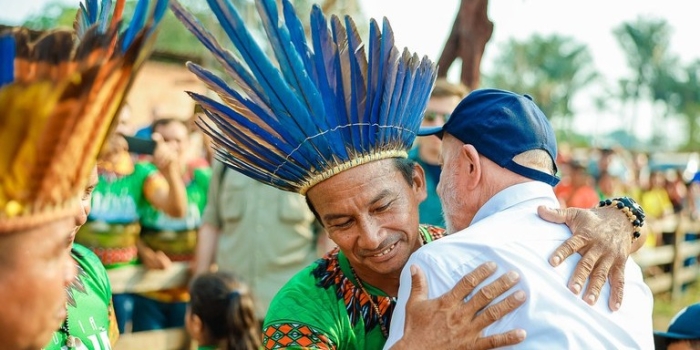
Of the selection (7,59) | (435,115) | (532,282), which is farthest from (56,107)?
(435,115)

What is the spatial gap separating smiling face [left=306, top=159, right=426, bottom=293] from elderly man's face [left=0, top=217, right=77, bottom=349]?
132 cm

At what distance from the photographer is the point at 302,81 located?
8.18 ft

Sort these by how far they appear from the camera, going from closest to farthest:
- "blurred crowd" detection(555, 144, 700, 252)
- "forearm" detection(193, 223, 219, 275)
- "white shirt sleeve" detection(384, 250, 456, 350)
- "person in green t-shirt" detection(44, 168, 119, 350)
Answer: "white shirt sleeve" detection(384, 250, 456, 350), "person in green t-shirt" detection(44, 168, 119, 350), "forearm" detection(193, 223, 219, 275), "blurred crowd" detection(555, 144, 700, 252)

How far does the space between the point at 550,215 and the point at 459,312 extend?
45 centimetres

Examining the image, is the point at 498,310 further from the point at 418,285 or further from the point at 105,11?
the point at 105,11

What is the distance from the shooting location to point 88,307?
8.65 feet

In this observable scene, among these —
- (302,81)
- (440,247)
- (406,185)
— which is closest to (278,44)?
(302,81)

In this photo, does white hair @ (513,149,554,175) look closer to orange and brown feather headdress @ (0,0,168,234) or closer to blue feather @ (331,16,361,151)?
blue feather @ (331,16,361,151)

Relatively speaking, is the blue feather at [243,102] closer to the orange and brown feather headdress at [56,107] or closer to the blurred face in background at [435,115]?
the orange and brown feather headdress at [56,107]

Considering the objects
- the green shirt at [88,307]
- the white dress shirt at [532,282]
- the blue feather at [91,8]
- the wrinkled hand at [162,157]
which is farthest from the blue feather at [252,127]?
the wrinkled hand at [162,157]

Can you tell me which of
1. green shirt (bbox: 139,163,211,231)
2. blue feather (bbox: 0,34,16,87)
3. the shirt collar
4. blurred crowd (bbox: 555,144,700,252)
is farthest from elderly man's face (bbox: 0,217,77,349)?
blurred crowd (bbox: 555,144,700,252)

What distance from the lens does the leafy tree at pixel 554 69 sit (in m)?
73.2

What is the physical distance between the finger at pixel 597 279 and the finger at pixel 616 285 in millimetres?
40

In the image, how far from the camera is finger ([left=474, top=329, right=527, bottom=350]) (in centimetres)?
193
